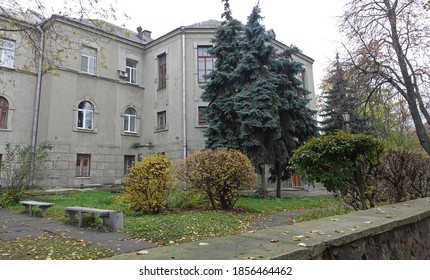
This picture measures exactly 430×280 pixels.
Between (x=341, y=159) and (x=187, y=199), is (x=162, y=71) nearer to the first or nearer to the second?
(x=187, y=199)

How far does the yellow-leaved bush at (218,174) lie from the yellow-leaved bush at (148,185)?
25.9 inches

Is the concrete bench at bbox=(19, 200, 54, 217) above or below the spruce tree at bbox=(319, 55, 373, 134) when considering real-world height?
below

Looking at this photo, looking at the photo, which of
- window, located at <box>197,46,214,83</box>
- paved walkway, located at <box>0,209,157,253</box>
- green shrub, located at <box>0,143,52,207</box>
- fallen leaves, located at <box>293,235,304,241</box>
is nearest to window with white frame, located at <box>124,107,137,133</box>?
window, located at <box>197,46,214,83</box>

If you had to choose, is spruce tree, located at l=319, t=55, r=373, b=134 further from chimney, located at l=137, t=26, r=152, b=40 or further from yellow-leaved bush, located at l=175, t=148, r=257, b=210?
chimney, located at l=137, t=26, r=152, b=40

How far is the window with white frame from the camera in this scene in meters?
22.1

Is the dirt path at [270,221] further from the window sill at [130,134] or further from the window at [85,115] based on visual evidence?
the window at [85,115]

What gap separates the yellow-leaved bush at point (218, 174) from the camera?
934 cm

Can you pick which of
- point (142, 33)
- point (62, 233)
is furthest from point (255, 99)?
point (142, 33)

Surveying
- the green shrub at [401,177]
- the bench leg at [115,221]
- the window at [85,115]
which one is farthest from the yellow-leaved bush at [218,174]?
the window at [85,115]

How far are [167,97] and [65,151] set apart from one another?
7432 mm

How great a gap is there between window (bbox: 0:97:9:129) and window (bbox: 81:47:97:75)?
485 centimetres
